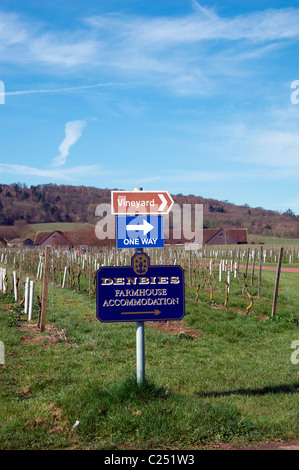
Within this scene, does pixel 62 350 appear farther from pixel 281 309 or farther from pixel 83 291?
pixel 83 291

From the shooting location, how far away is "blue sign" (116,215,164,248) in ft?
19.7

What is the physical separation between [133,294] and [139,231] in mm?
871

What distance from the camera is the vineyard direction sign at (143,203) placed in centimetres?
598

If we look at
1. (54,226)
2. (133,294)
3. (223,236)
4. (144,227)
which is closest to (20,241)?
(54,226)

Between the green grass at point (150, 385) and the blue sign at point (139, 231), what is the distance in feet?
A: 5.91

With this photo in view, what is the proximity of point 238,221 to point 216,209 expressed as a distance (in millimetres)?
20372

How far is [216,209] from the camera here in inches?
4985

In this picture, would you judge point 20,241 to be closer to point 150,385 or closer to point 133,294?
point 133,294

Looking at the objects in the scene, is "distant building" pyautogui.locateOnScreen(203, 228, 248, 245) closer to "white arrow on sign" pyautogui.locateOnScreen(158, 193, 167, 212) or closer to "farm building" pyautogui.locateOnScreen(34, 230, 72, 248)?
"farm building" pyautogui.locateOnScreen(34, 230, 72, 248)

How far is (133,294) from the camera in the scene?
Result: 5.88 meters

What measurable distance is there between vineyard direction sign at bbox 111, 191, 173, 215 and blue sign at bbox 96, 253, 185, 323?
62 centimetres

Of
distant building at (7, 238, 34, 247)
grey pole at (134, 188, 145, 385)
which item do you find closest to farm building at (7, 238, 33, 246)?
distant building at (7, 238, 34, 247)

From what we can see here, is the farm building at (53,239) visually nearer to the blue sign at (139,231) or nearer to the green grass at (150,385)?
the green grass at (150,385)
